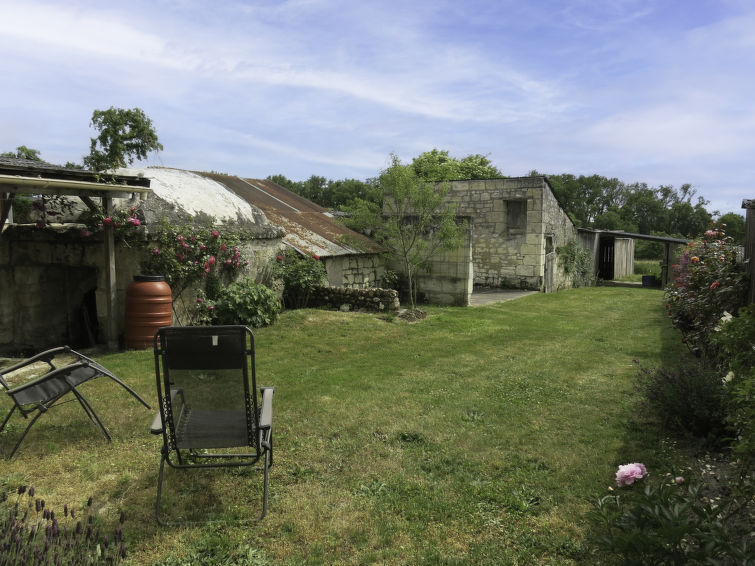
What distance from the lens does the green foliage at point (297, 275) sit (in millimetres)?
10430

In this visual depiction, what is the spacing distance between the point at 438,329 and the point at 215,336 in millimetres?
6481

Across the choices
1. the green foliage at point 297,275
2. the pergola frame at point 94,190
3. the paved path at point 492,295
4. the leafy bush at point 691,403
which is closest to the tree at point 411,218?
the green foliage at point 297,275

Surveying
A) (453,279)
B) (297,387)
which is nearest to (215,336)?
(297,387)

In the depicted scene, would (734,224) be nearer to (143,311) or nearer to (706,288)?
(706,288)

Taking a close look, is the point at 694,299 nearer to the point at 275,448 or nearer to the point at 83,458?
the point at 275,448

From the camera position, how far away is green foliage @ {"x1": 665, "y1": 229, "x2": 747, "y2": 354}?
5.68 metres

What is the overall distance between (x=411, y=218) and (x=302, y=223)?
133 inches

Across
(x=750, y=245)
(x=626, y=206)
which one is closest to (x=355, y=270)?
(x=750, y=245)

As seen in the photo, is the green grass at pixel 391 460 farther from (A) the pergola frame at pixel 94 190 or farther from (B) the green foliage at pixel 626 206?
(B) the green foliage at pixel 626 206

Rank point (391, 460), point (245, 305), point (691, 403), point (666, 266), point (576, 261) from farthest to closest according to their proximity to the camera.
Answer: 1. point (576, 261)
2. point (666, 266)
3. point (245, 305)
4. point (691, 403)
5. point (391, 460)

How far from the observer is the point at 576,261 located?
65.7ft

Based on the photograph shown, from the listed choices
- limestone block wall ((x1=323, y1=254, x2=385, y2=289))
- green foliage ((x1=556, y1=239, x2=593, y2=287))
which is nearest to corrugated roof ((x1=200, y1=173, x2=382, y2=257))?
limestone block wall ((x1=323, y1=254, x2=385, y2=289))

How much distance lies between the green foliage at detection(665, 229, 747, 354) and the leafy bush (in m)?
1.71

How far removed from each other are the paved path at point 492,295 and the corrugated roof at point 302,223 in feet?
10.9
